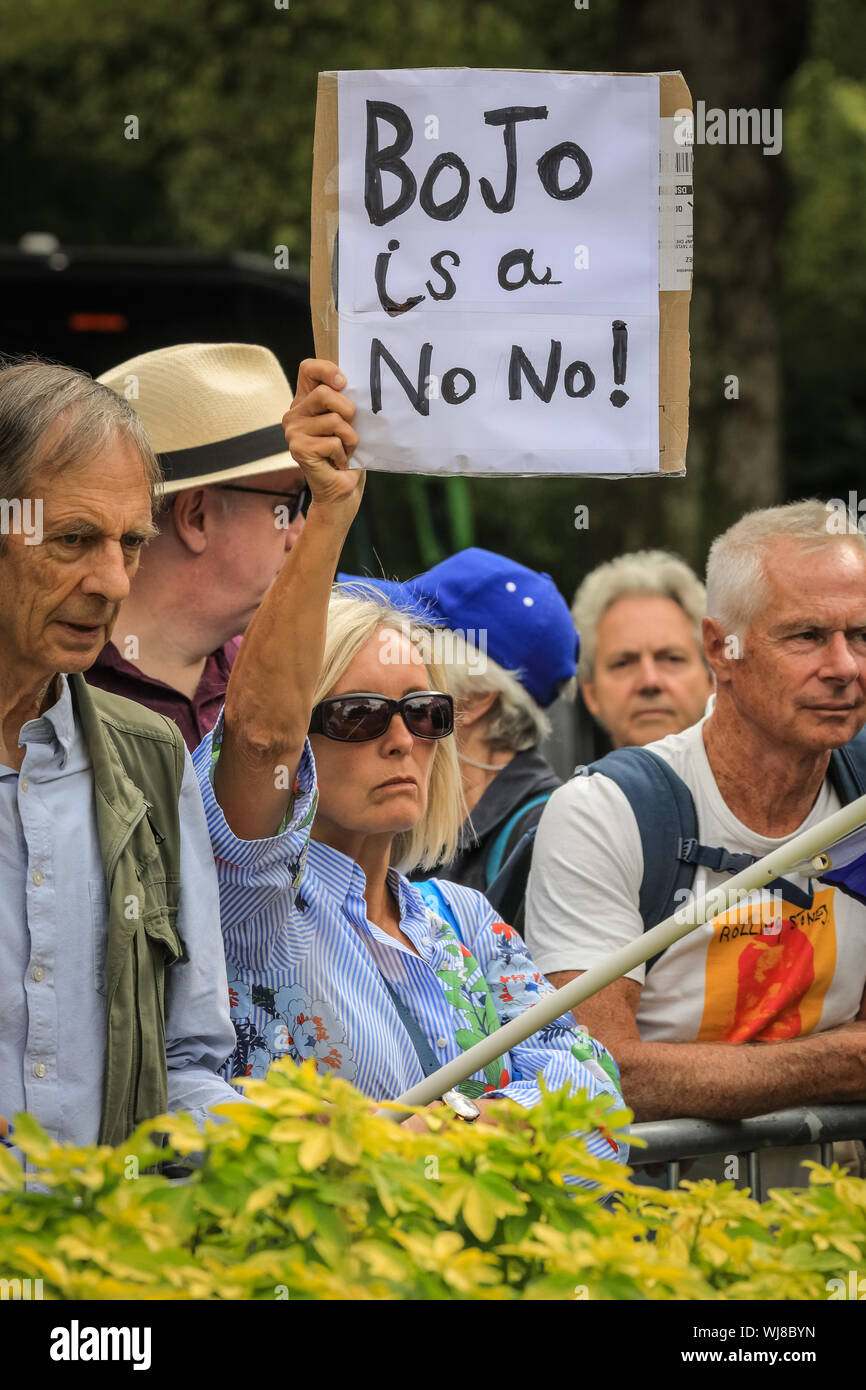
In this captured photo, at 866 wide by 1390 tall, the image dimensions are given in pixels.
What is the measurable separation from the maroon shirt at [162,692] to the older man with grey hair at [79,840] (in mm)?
1161

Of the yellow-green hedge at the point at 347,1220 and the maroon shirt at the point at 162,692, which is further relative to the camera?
the maroon shirt at the point at 162,692

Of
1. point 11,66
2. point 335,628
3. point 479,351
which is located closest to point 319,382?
point 479,351

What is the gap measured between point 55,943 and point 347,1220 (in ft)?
2.53

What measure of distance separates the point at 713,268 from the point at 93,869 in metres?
9.40

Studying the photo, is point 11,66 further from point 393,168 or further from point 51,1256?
point 51,1256

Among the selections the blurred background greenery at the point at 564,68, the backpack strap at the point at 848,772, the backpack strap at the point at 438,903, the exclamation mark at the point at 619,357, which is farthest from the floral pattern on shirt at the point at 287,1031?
the blurred background greenery at the point at 564,68

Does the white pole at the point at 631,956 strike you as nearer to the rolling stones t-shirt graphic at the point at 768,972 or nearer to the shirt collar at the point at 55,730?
the shirt collar at the point at 55,730

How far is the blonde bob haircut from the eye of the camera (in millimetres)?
2891

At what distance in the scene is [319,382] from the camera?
2.46 metres

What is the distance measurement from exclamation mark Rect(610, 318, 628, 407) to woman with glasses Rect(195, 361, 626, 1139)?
40cm

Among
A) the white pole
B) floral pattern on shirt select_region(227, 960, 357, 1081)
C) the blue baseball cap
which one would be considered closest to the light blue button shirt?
floral pattern on shirt select_region(227, 960, 357, 1081)

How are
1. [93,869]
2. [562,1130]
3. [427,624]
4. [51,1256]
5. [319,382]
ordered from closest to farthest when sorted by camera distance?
[51,1256] < [562,1130] < [93,869] < [319,382] < [427,624]

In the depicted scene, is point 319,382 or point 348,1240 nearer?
point 348,1240

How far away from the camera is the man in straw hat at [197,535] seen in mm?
3723
